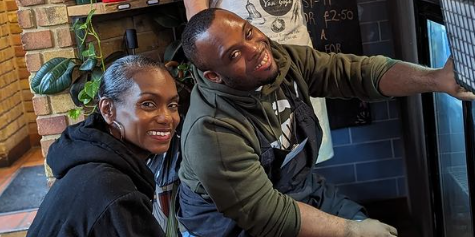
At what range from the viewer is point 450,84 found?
1.41 meters

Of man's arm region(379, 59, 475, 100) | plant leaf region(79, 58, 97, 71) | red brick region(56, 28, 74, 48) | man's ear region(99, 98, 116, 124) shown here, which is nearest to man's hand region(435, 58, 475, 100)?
man's arm region(379, 59, 475, 100)

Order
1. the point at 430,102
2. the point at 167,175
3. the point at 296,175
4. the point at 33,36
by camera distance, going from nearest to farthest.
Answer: the point at 296,175 → the point at 167,175 → the point at 430,102 → the point at 33,36

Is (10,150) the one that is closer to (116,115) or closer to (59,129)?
(59,129)

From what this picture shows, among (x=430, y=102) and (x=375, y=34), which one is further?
(x=375, y=34)

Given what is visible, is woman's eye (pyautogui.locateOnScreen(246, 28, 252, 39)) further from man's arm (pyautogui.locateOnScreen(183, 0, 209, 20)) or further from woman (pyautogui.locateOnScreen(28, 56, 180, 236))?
man's arm (pyautogui.locateOnScreen(183, 0, 209, 20))

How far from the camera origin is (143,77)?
1.40m

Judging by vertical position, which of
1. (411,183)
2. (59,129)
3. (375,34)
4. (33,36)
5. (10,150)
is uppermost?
Result: (33,36)

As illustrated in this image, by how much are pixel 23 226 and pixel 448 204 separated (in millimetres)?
1849

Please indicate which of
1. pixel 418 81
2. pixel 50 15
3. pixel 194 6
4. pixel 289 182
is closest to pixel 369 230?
pixel 289 182

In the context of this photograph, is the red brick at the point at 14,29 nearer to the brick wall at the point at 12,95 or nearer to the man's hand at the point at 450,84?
the brick wall at the point at 12,95

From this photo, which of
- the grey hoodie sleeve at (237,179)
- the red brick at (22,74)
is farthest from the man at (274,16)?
the red brick at (22,74)

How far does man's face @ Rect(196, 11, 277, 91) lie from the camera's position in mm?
1523

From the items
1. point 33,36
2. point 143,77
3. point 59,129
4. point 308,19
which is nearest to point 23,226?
point 59,129

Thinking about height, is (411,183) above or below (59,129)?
below
